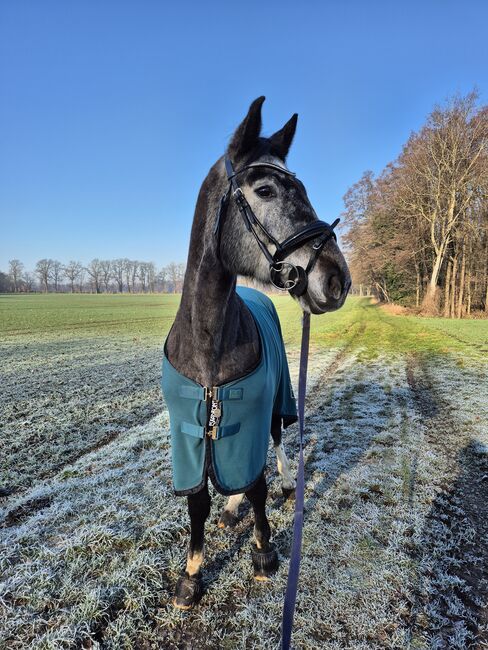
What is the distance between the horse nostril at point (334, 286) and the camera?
1.93 m

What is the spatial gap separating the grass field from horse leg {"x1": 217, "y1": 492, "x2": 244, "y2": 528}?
0.27 feet

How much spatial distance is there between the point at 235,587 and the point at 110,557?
44.9 inches

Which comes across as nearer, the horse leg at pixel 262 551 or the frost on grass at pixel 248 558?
the frost on grass at pixel 248 558

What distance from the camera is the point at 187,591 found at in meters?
2.69

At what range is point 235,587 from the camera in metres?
2.85

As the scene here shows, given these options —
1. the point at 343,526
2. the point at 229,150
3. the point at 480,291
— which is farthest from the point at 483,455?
the point at 480,291

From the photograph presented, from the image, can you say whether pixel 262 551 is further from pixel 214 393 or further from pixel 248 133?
pixel 248 133

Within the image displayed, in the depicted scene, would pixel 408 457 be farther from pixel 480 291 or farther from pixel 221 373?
pixel 480 291

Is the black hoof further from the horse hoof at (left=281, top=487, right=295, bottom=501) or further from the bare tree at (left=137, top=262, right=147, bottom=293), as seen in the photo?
the bare tree at (left=137, top=262, right=147, bottom=293)

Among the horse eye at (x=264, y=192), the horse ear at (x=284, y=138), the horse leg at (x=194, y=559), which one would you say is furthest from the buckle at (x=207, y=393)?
the horse ear at (x=284, y=138)

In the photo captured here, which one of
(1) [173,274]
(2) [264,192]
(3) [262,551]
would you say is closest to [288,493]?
(3) [262,551]

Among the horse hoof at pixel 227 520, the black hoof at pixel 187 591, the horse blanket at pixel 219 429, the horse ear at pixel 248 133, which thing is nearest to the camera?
the horse ear at pixel 248 133

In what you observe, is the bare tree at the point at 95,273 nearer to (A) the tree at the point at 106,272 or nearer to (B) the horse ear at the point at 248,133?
(A) the tree at the point at 106,272

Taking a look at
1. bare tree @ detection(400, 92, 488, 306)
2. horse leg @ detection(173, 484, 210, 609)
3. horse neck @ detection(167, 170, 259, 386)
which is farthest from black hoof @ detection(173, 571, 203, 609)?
bare tree @ detection(400, 92, 488, 306)
